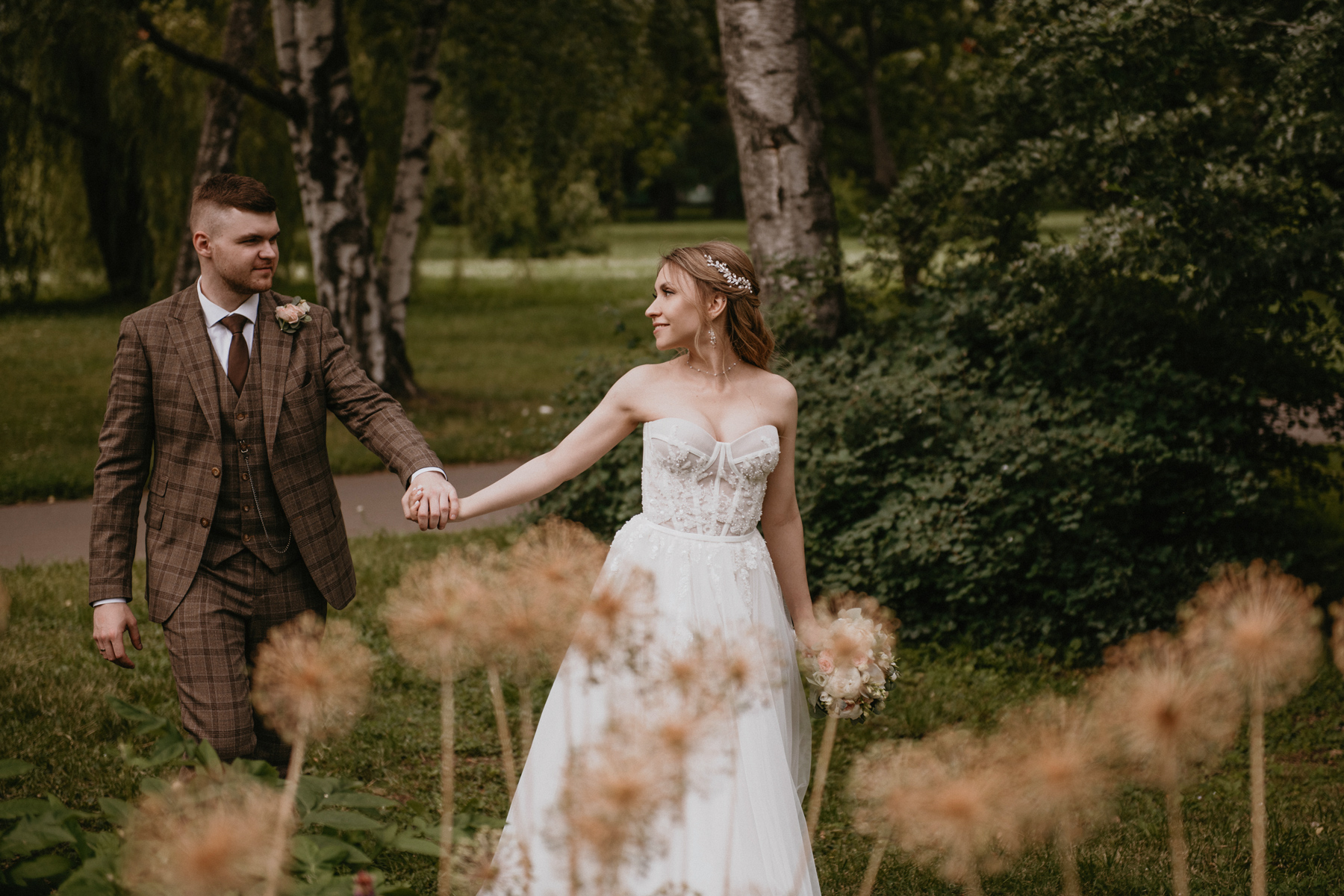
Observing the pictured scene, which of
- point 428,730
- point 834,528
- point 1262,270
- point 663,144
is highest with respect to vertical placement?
point 663,144

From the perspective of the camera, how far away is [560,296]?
110ft

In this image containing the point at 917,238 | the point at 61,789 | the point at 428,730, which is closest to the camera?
the point at 61,789

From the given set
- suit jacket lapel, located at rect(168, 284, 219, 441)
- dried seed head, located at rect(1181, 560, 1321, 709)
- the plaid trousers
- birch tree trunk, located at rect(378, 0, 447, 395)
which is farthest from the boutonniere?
birch tree trunk, located at rect(378, 0, 447, 395)

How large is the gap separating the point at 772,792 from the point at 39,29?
1335cm

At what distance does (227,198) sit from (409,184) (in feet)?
34.2

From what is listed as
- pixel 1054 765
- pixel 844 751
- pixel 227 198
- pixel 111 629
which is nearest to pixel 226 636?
pixel 111 629

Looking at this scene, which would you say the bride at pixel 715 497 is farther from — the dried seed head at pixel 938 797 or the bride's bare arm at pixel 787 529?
the dried seed head at pixel 938 797

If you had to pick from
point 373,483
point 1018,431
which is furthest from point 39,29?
point 1018,431

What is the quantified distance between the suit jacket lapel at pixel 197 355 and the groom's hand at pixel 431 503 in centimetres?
59

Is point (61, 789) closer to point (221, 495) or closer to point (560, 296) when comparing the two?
point (221, 495)

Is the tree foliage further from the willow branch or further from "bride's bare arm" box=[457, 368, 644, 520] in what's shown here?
the willow branch

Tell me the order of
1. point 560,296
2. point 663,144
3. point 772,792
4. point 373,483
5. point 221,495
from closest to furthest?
point 772,792 → point 221,495 → point 373,483 → point 663,144 → point 560,296

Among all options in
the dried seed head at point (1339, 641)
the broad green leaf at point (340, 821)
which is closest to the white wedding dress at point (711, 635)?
the broad green leaf at point (340, 821)

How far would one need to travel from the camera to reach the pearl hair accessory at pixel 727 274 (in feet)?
12.0
